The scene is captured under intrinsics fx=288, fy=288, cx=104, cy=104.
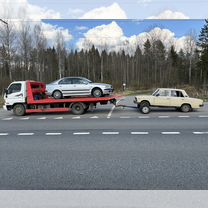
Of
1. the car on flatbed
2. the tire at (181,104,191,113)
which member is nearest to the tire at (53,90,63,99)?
the car on flatbed

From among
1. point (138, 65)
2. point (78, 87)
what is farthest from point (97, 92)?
point (138, 65)

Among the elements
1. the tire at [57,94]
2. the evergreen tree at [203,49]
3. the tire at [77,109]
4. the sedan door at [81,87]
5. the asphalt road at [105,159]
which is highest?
the evergreen tree at [203,49]

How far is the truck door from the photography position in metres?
17.2

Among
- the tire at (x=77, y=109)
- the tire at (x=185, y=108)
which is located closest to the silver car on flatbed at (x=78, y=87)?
the tire at (x=77, y=109)

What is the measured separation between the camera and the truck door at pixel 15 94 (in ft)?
56.3

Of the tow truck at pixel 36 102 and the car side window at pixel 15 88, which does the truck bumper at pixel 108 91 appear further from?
the car side window at pixel 15 88

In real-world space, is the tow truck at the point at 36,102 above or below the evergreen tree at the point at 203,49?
below

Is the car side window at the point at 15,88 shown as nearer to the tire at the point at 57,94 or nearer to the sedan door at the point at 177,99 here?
the tire at the point at 57,94

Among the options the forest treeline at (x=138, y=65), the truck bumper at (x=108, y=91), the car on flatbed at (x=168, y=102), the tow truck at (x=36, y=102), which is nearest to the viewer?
the tow truck at (x=36, y=102)

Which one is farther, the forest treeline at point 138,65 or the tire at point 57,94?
the forest treeline at point 138,65

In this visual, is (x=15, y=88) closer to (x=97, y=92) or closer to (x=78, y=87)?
(x=78, y=87)

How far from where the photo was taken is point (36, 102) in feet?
56.0

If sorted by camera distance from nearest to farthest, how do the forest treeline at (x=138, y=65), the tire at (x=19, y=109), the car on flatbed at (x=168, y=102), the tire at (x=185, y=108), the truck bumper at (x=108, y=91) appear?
the truck bumper at (x=108, y=91), the tire at (x=19, y=109), the car on flatbed at (x=168, y=102), the tire at (x=185, y=108), the forest treeline at (x=138, y=65)

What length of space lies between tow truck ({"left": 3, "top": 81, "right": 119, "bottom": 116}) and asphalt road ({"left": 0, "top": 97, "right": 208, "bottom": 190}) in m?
6.06
